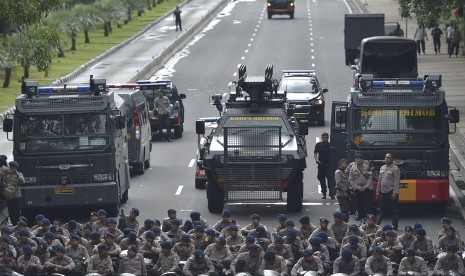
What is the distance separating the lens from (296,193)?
30188 mm

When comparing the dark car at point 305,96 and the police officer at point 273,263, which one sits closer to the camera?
the police officer at point 273,263

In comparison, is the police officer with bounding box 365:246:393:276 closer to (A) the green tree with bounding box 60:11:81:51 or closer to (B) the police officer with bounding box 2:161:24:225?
(B) the police officer with bounding box 2:161:24:225

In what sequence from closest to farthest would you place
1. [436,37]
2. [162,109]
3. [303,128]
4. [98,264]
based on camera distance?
[98,264]
[303,128]
[162,109]
[436,37]

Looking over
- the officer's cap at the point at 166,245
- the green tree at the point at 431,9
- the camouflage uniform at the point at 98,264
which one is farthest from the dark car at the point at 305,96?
the camouflage uniform at the point at 98,264

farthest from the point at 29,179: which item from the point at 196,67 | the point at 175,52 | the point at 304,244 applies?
the point at 175,52

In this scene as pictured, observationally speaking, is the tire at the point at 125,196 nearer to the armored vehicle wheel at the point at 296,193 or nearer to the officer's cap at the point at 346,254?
the armored vehicle wheel at the point at 296,193

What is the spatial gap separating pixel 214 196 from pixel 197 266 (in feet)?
27.3

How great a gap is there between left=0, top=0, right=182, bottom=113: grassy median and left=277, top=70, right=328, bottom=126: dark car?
413 inches

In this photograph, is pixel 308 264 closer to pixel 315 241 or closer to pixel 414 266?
pixel 315 241

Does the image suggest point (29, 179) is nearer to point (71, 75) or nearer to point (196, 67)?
point (71, 75)

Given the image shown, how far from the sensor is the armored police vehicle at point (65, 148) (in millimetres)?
29750

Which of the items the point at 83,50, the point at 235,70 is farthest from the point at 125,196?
the point at 83,50

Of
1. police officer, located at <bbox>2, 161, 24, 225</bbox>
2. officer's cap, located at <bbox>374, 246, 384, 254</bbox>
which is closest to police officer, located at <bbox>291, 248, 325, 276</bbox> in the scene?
officer's cap, located at <bbox>374, 246, 384, 254</bbox>

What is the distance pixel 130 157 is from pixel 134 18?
59700mm
